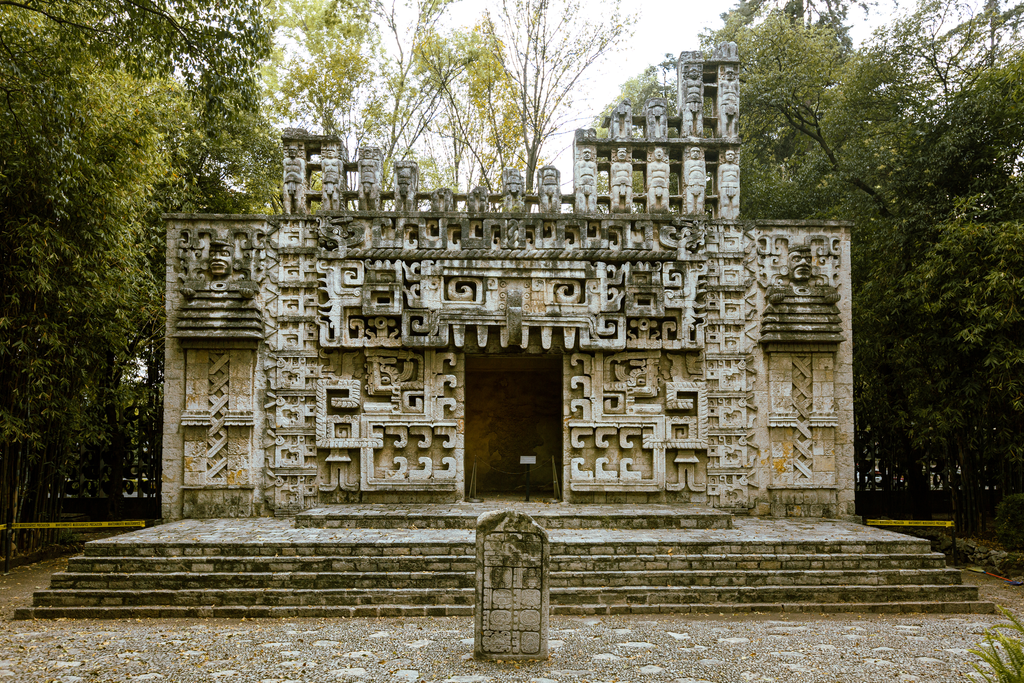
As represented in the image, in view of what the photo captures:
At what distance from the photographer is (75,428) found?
32.5 feet

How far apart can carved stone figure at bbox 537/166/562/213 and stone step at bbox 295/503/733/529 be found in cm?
424

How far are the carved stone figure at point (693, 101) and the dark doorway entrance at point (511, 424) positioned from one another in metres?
4.73

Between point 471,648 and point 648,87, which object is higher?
point 648,87

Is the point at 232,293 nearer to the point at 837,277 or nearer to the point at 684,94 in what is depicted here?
the point at 684,94

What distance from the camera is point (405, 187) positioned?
33.4 feet

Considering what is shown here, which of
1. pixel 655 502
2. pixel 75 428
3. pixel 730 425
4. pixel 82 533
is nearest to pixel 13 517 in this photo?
pixel 75 428

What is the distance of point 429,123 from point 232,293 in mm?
9732

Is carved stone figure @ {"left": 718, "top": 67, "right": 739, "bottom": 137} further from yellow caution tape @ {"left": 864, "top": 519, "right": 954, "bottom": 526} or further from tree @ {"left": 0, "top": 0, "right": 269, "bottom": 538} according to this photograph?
tree @ {"left": 0, "top": 0, "right": 269, "bottom": 538}

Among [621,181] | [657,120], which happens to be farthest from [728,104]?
[621,181]

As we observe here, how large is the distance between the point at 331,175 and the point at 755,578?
7591 millimetres

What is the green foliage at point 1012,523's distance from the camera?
893cm

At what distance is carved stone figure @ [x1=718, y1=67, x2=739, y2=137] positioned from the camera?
10.5m

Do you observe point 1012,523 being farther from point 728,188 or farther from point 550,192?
point 550,192

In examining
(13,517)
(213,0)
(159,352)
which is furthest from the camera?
(159,352)
